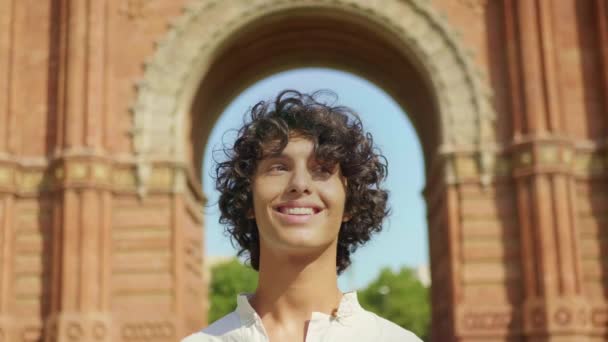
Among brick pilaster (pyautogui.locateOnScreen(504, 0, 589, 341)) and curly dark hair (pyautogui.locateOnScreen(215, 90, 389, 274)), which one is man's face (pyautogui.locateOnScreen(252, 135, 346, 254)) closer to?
curly dark hair (pyautogui.locateOnScreen(215, 90, 389, 274))

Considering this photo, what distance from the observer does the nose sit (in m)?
2.86

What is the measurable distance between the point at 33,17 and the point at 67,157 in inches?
155

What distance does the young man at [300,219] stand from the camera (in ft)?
9.39

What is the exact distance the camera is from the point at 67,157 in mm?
18391

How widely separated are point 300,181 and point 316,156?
11 centimetres

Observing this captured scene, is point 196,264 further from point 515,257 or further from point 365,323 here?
point 365,323

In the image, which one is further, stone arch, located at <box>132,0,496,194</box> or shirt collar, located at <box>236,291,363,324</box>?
stone arch, located at <box>132,0,496,194</box>

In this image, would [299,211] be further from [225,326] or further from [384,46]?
[384,46]

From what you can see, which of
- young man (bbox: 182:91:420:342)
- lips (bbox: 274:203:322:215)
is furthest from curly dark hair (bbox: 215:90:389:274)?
lips (bbox: 274:203:322:215)

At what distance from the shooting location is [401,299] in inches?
3152

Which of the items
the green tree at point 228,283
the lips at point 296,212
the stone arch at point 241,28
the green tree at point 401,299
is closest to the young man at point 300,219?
the lips at point 296,212

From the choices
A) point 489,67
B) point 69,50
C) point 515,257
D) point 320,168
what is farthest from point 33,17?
point 320,168

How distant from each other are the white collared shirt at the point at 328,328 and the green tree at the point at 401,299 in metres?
75.5

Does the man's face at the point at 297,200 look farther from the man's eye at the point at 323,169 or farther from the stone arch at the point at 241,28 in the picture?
the stone arch at the point at 241,28
